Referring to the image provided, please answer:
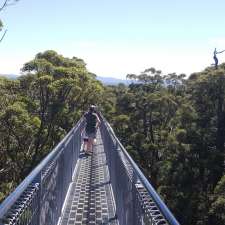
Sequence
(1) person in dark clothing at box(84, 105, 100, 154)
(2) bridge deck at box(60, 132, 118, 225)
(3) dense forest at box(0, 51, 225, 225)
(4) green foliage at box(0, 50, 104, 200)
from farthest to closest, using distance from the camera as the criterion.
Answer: (3) dense forest at box(0, 51, 225, 225), (4) green foliage at box(0, 50, 104, 200), (1) person in dark clothing at box(84, 105, 100, 154), (2) bridge deck at box(60, 132, 118, 225)

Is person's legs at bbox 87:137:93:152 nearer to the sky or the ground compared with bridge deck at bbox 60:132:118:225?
nearer to the sky

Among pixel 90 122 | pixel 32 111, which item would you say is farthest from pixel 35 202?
pixel 32 111

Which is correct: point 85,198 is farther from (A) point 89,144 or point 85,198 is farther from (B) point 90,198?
(A) point 89,144

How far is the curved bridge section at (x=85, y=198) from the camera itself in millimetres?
3811

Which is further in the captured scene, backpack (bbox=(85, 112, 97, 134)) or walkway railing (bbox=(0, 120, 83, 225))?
backpack (bbox=(85, 112, 97, 134))

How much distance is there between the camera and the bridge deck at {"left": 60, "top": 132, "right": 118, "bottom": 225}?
8062mm

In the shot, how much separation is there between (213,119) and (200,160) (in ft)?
16.0

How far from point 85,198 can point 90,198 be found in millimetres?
113

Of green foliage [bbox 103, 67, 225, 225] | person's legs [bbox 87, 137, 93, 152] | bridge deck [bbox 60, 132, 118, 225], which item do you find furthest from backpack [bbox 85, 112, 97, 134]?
green foliage [bbox 103, 67, 225, 225]

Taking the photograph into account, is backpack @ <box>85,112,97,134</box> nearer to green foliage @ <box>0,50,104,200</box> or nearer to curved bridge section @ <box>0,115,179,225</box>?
curved bridge section @ <box>0,115,179,225</box>

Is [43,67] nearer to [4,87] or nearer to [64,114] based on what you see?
[4,87]

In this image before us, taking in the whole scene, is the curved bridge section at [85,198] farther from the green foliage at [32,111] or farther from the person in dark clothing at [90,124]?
the green foliage at [32,111]

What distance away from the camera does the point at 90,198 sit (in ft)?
31.5

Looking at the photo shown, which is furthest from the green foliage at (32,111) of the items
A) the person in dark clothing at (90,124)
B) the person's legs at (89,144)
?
the person in dark clothing at (90,124)
